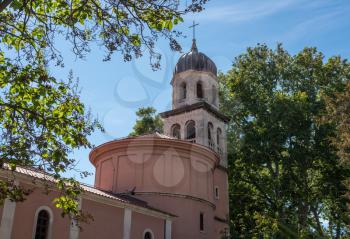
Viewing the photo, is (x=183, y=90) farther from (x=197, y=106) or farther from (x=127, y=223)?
(x=127, y=223)

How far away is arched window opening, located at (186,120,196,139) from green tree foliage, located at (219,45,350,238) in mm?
3077

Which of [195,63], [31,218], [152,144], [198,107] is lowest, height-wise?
[31,218]

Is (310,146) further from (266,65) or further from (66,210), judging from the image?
(66,210)

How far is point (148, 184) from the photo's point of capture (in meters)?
23.4

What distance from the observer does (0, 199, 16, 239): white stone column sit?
47.3 ft

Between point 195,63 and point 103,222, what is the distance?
16101mm

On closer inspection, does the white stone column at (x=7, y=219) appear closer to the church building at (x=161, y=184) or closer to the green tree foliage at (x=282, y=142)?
the church building at (x=161, y=184)

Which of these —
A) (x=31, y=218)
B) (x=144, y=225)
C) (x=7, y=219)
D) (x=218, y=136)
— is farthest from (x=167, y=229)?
(x=218, y=136)

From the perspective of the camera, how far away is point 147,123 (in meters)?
37.3

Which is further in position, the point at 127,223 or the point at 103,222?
the point at 127,223

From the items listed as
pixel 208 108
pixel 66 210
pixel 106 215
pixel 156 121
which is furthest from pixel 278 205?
pixel 66 210

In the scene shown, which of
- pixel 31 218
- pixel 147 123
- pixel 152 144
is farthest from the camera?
pixel 147 123

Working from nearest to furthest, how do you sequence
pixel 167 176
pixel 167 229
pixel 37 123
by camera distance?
pixel 37 123 < pixel 167 229 < pixel 167 176

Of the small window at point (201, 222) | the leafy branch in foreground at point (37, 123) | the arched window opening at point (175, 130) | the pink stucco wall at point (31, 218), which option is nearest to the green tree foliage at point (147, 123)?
the arched window opening at point (175, 130)
